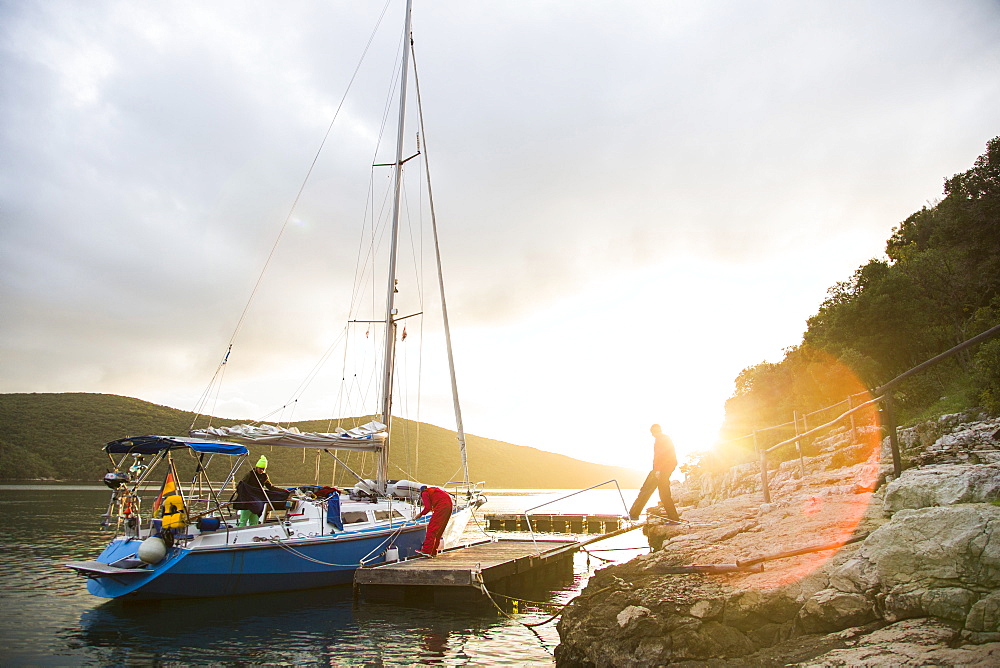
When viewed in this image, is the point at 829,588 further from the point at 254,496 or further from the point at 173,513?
the point at 254,496

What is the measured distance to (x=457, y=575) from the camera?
12.9 meters

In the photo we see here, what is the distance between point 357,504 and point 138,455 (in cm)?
668

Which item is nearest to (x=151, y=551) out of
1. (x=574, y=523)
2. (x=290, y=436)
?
(x=290, y=436)

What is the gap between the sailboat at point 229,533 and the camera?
13.9 m

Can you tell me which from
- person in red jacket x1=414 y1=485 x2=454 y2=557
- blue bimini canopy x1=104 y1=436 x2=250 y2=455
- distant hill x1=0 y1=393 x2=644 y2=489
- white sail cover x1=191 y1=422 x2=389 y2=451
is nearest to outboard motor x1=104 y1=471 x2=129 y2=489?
blue bimini canopy x1=104 y1=436 x2=250 y2=455

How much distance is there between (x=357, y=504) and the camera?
1911 centimetres

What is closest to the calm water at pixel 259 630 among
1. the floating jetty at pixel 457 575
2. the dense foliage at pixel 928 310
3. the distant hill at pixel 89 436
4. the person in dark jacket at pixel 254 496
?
the floating jetty at pixel 457 575

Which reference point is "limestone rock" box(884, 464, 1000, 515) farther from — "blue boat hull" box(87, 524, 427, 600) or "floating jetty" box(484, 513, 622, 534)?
"floating jetty" box(484, 513, 622, 534)

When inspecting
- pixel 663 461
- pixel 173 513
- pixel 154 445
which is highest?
pixel 154 445

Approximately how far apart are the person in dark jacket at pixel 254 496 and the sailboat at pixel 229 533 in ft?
0.98

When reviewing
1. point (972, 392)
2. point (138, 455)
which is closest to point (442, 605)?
point (138, 455)

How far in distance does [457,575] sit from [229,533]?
6.29 meters

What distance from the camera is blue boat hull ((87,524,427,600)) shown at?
45.4 ft

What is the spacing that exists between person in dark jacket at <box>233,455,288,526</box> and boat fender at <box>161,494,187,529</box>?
5.06 feet
